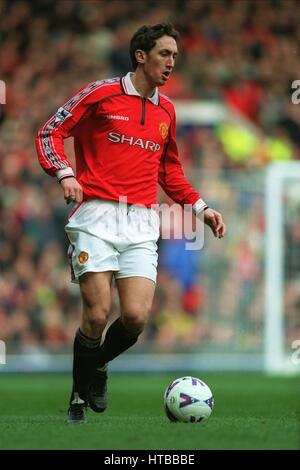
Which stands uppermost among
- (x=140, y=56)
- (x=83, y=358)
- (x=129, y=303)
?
(x=140, y=56)

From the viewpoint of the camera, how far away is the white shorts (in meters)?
6.71

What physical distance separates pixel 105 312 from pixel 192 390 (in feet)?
2.34

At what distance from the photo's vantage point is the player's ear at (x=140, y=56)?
7.05 meters

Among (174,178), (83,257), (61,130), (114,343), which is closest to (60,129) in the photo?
(61,130)

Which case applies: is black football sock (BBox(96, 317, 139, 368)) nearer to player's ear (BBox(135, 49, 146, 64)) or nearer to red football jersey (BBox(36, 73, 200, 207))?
red football jersey (BBox(36, 73, 200, 207))

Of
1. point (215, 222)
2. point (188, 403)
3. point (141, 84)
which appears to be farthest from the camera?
point (215, 222)

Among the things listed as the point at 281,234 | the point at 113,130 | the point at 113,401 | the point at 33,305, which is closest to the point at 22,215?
the point at 33,305

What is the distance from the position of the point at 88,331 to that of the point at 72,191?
907 millimetres

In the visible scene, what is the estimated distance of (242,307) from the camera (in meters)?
15.6

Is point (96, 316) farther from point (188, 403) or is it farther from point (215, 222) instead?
point (215, 222)

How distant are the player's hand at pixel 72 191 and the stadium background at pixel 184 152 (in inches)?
222

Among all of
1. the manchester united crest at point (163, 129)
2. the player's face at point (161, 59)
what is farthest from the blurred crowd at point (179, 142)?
the player's face at point (161, 59)

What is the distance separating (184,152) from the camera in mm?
16641

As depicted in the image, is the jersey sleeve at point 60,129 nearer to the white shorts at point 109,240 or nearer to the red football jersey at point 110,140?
the red football jersey at point 110,140
